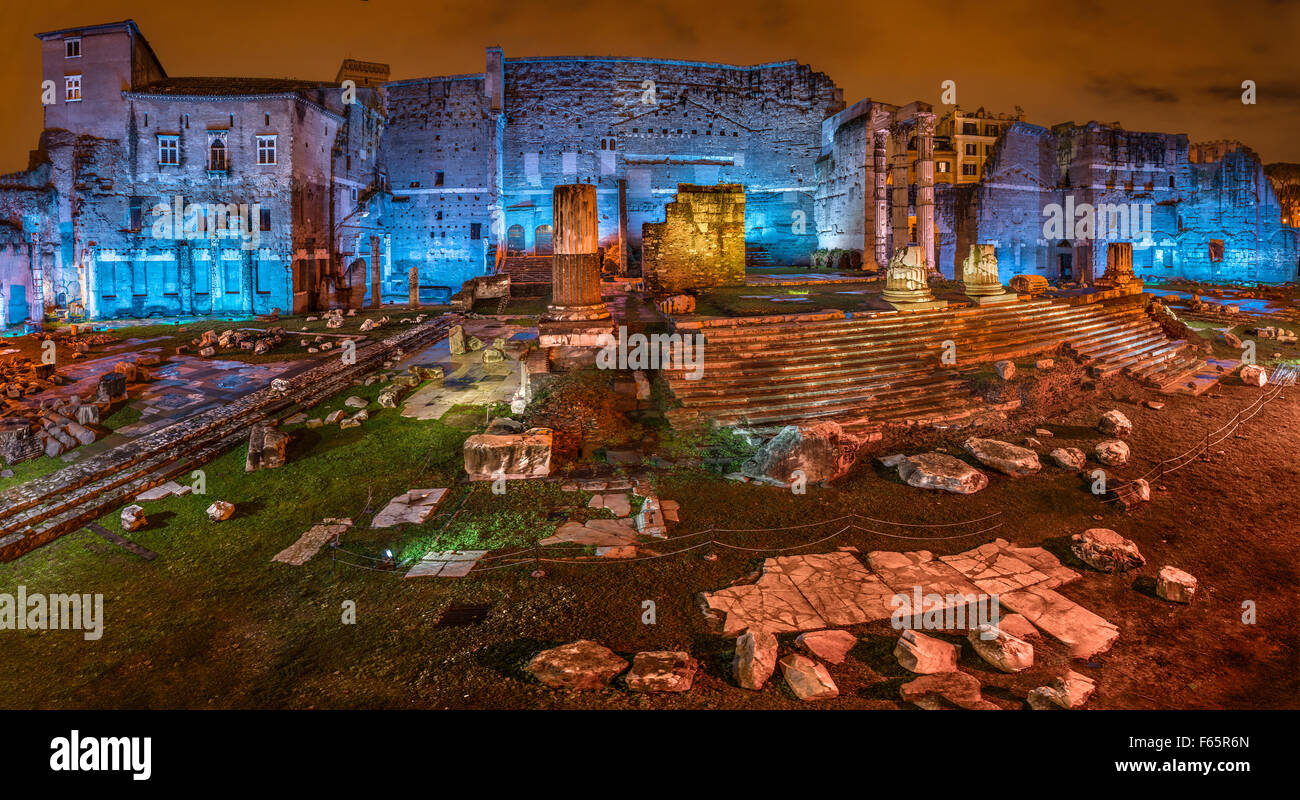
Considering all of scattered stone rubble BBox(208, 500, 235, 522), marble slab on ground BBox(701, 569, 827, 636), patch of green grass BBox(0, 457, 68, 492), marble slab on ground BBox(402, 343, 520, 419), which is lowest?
marble slab on ground BBox(701, 569, 827, 636)

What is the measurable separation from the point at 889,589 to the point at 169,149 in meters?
29.7

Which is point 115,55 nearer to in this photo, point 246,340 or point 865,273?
point 246,340

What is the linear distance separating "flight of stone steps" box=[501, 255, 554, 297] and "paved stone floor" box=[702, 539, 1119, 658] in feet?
66.3

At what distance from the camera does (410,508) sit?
7059 millimetres

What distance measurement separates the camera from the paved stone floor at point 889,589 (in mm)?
4727

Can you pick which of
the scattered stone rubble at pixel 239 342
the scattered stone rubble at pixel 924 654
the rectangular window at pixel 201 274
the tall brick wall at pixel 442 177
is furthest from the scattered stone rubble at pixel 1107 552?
the tall brick wall at pixel 442 177

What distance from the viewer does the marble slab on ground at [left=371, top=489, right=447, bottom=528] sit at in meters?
6.75

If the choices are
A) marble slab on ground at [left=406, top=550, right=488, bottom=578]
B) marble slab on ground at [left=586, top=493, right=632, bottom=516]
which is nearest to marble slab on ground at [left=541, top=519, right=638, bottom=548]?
marble slab on ground at [left=586, top=493, right=632, bottom=516]

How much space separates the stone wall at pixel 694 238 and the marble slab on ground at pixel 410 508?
9726mm

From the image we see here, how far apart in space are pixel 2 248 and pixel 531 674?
29.6 meters

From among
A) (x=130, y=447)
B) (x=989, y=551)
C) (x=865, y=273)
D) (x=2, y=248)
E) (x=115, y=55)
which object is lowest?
(x=989, y=551)

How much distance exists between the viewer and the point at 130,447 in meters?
8.87

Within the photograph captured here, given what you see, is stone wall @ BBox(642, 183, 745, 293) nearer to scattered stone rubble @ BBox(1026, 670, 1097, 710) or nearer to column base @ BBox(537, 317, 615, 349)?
column base @ BBox(537, 317, 615, 349)

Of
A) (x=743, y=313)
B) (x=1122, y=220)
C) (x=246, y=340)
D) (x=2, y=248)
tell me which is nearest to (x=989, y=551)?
(x=743, y=313)
